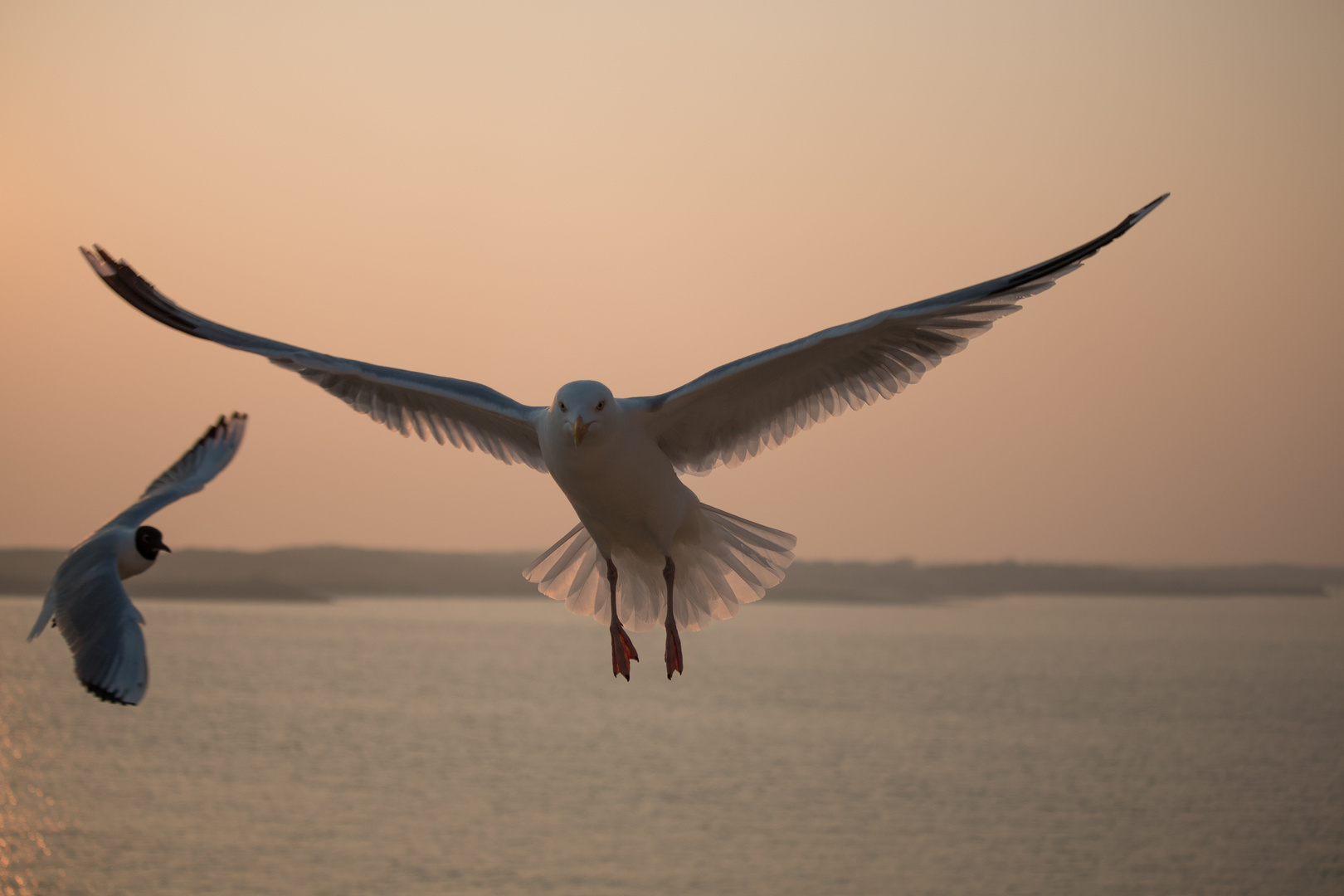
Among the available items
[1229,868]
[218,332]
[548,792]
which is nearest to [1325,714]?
[1229,868]

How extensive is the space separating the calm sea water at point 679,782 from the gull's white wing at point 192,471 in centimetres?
5021

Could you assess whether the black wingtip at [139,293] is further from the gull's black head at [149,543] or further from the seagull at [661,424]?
the gull's black head at [149,543]

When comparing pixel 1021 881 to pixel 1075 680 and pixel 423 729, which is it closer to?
pixel 423 729

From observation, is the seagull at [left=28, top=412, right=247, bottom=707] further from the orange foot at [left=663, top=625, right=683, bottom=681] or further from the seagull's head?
the orange foot at [left=663, top=625, right=683, bottom=681]

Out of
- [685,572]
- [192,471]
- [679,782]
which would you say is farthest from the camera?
[679,782]

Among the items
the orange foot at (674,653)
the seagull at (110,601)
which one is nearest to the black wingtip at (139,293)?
the seagull at (110,601)

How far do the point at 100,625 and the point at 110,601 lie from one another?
308 mm

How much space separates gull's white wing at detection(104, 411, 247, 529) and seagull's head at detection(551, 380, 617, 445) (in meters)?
4.52

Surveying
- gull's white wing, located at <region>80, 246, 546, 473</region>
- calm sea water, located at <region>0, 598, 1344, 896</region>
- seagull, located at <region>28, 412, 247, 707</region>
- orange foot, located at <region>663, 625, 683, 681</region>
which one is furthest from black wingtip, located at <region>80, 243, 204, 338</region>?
calm sea water, located at <region>0, 598, 1344, 896</region>

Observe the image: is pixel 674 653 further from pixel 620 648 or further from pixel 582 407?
pixel 582 407

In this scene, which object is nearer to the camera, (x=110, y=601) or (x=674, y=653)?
(x=674, y=653)

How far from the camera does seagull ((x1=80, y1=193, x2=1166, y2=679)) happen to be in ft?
19.9

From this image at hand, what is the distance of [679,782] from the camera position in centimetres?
7419

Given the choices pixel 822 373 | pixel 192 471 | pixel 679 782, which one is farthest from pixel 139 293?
pixel 679 782
